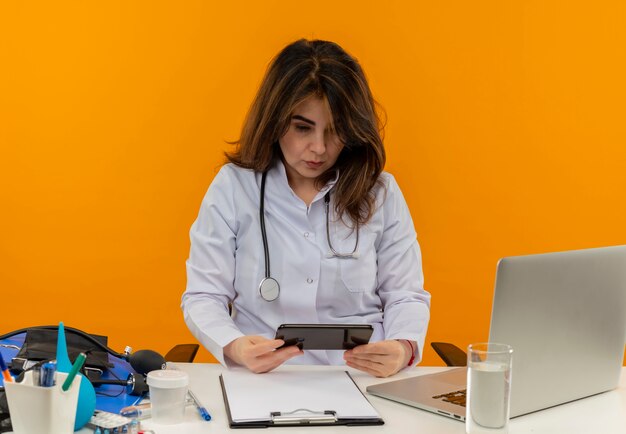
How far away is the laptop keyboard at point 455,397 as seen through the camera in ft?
5.31

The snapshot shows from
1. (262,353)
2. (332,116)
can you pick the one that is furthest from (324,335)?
(332,116)

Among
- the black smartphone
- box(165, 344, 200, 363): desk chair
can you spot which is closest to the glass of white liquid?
the black smartphone

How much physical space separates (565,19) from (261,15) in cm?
117

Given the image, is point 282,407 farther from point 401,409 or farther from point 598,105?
point 598,105

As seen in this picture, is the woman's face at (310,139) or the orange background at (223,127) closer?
the woman's face at (310,139)

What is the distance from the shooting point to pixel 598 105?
10.5ft

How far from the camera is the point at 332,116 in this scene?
2.18m

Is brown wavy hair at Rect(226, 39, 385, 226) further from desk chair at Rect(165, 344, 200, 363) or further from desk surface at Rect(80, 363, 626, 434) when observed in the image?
desk surface at Rect(80, 363, 626, 434)

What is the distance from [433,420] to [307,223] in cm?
85

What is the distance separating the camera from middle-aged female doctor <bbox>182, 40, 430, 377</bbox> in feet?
7.19

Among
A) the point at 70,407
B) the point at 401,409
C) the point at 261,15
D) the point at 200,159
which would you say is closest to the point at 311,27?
the point at 261,15

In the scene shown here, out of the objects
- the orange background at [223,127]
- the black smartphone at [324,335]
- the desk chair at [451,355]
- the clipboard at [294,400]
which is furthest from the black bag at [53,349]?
the orange background at [223,127]

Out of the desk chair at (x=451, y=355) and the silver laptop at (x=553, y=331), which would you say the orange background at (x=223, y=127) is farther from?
the silver laptop at (x=553, y=331)

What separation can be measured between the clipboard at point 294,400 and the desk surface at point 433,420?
19 mm
